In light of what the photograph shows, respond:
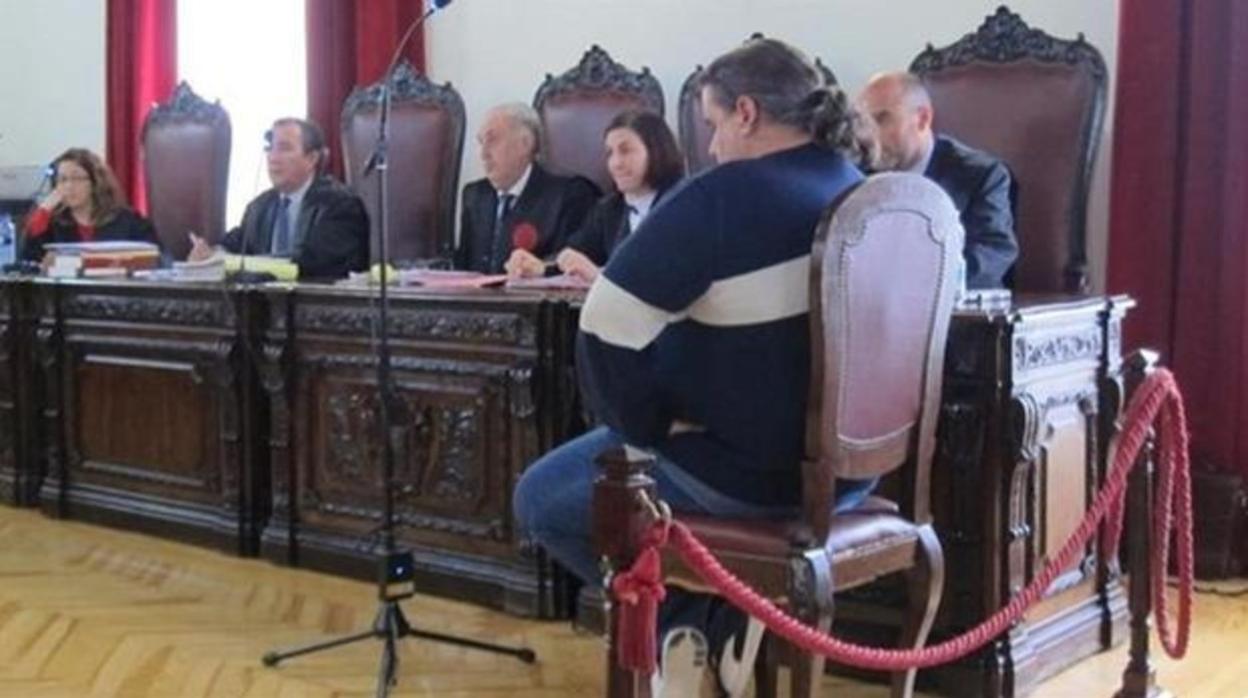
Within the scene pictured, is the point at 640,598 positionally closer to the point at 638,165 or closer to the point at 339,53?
the point at 638,165

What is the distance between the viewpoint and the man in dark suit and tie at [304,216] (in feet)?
15.4

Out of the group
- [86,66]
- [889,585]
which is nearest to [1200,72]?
[889,585]

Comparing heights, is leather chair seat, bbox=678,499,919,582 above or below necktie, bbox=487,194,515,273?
below

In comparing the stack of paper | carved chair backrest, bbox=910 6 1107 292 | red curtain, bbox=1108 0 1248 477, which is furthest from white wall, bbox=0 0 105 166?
red curtain, bbox=1108 0 1248 477

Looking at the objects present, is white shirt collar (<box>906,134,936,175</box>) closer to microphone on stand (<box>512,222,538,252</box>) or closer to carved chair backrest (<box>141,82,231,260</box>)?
microphone on stand (<box>512,222,538,252</box>)

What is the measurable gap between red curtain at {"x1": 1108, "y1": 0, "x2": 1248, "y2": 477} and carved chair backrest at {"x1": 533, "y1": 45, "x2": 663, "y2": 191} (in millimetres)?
1421

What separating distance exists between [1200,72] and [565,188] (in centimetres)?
170

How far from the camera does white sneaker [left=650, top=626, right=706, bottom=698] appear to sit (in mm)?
→ 2434

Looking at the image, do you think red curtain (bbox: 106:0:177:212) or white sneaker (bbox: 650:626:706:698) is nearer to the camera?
white sneaker (bbox: 650:626:706:698)

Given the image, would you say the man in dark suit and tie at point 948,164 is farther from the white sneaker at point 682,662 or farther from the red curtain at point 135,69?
the red curtain at point 135,69

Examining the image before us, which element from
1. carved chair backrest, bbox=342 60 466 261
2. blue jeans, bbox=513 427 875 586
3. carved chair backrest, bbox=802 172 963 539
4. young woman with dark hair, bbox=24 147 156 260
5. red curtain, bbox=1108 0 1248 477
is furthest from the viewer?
young woman with dark hair, bbox=24 147 156 260

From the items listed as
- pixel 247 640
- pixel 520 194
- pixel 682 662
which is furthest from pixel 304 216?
pixel 682 662

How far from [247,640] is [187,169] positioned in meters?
2.95

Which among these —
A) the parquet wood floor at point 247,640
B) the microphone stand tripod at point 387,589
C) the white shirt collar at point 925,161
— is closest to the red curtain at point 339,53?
the parquet wood floor at point 247,640
